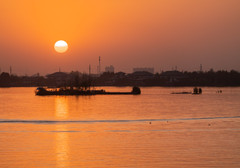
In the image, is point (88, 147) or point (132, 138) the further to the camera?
point (132, 138)

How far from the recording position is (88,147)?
16281 millimetres

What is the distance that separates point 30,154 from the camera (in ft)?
47.1

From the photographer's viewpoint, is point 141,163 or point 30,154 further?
point 30,154

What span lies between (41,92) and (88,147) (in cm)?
8489

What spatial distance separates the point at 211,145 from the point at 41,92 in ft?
282

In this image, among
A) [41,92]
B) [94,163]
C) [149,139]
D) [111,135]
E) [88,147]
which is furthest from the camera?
[41,92]

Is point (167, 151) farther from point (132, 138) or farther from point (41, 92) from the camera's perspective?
point (41, 92)

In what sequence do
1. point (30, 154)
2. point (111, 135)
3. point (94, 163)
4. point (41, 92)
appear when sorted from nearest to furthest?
point (94, 163) → point (30, 154) → point (111, 135) → point (41, 92)

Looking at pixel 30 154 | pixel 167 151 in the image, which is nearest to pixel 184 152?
pixel 167 151

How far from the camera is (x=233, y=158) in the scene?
44.6 ft

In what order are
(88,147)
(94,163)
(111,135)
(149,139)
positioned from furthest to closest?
1. (111,135)
2. (149,139)
3. (88,147)
4. (94,163)

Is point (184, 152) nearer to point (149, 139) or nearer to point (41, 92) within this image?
point (149, 139)

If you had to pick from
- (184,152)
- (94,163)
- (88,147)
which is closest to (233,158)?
(184,152)

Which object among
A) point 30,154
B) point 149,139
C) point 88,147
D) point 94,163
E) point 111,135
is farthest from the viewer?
point 111,135
